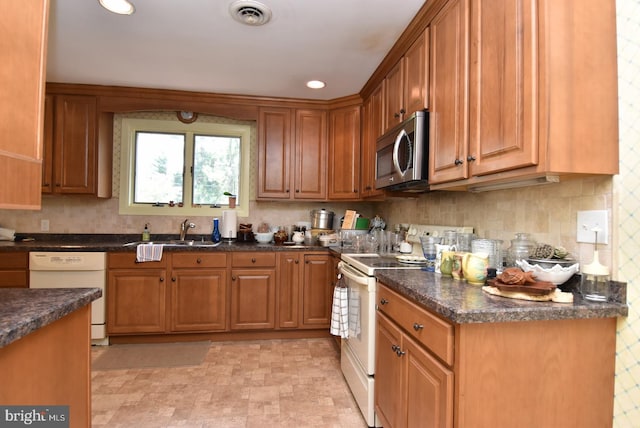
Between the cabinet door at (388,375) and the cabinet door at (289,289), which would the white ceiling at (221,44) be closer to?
the cabinet door at (289,289)

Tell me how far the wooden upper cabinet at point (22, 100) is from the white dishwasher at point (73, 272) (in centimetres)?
221

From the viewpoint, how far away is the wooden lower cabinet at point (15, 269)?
2.73 meters

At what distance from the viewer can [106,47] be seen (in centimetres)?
242

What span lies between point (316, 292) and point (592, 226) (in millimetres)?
2278

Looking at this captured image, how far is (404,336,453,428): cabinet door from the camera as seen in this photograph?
1086mm

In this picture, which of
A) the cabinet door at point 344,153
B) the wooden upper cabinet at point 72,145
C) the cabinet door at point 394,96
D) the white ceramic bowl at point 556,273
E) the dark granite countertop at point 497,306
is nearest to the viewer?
the dark granite countertop at point 497,306

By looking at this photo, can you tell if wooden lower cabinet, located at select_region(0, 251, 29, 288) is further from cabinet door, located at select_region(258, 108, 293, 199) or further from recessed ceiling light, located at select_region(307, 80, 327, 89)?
recessed ceiling light, located at select_region(307, 80, 327, 89)

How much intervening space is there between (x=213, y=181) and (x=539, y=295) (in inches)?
126

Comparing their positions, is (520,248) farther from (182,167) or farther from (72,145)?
(72,145)

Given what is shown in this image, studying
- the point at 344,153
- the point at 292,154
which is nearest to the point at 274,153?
the point at 292,154

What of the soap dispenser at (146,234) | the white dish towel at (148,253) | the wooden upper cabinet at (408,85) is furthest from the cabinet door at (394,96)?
the soap dispenser at (146,234)

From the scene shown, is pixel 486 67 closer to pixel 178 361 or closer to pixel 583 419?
pixel 583 419

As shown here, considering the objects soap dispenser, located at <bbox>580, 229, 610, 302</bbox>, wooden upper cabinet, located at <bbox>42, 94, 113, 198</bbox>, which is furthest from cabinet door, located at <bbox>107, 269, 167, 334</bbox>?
soap dispenser, located at <bbox>580, 229, 610, 302</bbox>

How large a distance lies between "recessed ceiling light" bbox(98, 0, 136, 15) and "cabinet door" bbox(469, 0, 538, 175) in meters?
1.85
